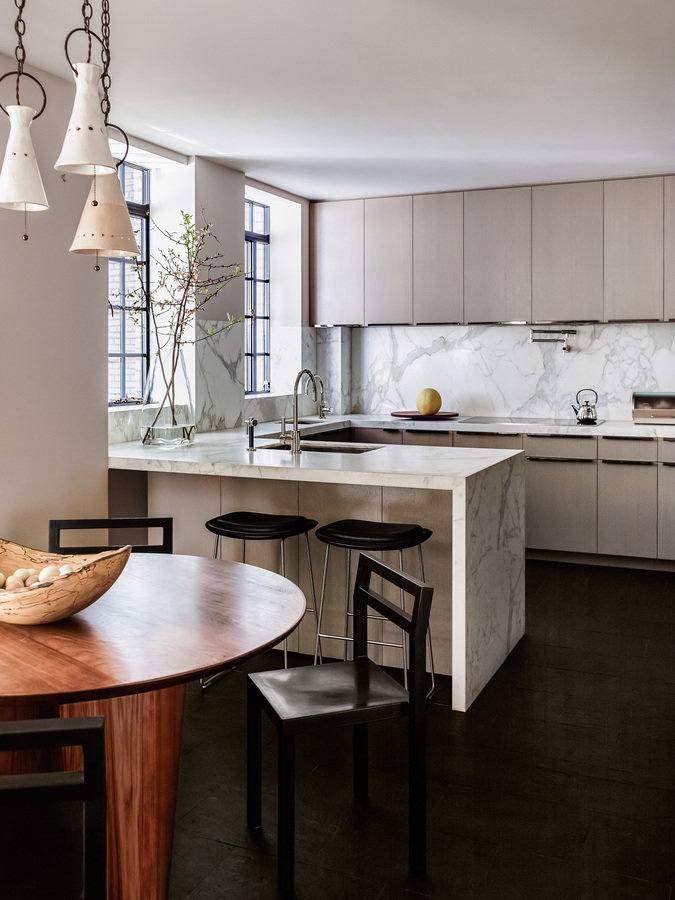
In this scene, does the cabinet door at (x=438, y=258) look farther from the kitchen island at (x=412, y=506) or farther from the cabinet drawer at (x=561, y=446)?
the kitchen island at (x=412, y=506)

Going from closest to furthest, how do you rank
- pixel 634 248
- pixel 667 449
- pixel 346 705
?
pixel 346 705 → pixel 667 449 → pixel 634 248

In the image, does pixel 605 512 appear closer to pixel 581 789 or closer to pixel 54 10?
pixel 581 789

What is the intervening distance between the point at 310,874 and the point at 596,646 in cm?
231

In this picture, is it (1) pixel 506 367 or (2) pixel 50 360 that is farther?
(1) pixel 506 367

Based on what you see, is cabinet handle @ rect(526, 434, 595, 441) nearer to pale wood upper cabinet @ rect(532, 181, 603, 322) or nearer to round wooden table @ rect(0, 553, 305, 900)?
pale wood upper cabinet @ rect(532, 181, 603, 322)

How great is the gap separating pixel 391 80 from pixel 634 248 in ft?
8.74

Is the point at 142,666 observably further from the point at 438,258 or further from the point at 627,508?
the point at 438,258

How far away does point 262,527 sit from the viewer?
144 inches

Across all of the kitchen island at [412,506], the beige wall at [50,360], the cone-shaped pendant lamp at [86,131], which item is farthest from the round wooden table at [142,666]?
the beige wall at [50,360]

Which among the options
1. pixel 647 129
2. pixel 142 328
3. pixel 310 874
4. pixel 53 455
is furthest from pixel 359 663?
pixel 647 129

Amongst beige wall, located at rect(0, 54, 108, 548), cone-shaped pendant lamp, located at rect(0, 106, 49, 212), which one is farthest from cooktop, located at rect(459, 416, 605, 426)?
cone-shaped pendant lamp, located at rect(0, 106, 49, 212)

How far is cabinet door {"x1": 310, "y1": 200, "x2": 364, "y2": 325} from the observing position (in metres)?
6.56

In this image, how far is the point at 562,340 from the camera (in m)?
6.41

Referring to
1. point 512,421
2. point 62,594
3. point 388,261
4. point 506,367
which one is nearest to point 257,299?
point 388,261
